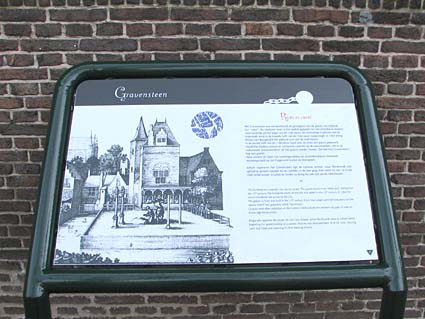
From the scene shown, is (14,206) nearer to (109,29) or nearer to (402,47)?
(109,29)

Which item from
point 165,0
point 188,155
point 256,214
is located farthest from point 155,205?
point 165,0

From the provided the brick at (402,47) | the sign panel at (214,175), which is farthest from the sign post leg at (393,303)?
the brick at (402,47)

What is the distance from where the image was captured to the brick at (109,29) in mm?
2665

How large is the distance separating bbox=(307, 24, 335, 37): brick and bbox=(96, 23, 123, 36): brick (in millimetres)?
1058

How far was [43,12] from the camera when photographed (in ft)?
8.68

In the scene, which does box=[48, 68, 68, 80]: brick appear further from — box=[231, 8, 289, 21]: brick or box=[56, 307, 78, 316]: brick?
box=[56, 307, 78, 316]: brick

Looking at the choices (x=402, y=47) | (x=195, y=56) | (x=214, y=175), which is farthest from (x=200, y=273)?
(x=402, y=47)

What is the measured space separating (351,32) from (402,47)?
0.31 meters

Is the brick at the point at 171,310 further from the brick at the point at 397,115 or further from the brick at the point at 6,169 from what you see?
the brick at the point at 397,115

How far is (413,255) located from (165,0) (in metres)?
2.16

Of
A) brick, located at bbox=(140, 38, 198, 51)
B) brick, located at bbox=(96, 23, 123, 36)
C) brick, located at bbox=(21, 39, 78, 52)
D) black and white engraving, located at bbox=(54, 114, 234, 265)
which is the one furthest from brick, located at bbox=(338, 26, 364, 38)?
brick, located at bbox=(21, 39, 78, 52)

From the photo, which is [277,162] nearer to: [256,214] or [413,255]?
[256,214]

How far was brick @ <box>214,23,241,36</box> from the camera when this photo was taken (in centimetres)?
269

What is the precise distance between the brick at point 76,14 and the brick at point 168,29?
0.30 m
